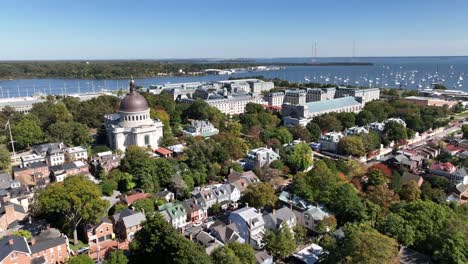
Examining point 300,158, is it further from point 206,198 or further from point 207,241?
point 207,241

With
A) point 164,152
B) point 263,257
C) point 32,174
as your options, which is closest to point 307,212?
point 263,257

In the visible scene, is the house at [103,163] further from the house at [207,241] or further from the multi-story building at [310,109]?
the multi-story building at [310,109]

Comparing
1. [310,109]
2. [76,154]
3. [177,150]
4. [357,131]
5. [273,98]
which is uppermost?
[273,98]

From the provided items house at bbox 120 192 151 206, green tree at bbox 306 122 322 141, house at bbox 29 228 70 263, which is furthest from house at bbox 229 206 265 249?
green tree at bbox 306 122 322 141

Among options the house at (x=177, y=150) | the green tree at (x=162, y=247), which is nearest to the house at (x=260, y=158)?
the house at (x=177, y=150)

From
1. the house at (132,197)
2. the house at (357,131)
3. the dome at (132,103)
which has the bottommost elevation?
the house at (132,197)
